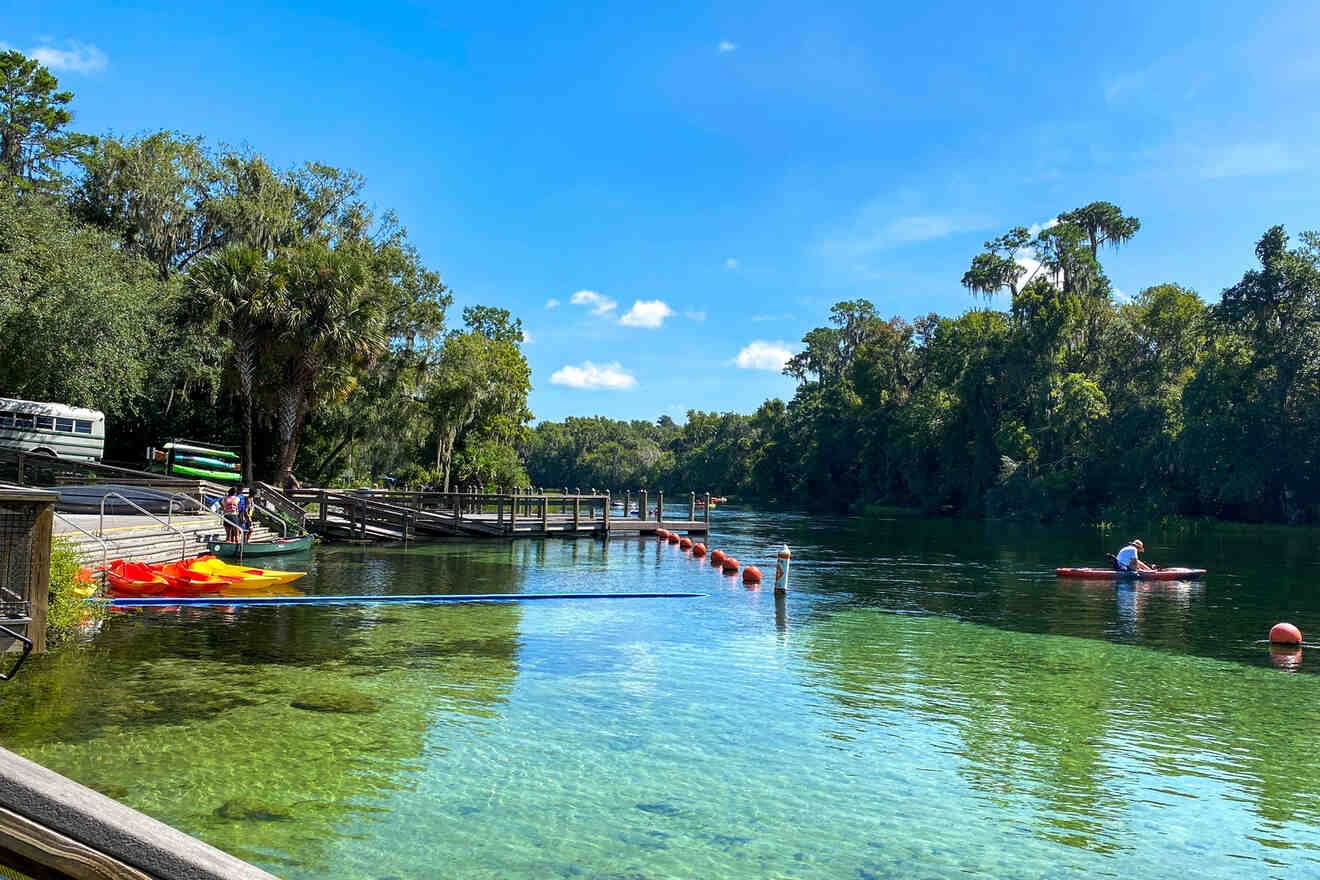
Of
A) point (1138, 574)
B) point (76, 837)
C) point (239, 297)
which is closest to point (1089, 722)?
point (76, 837)

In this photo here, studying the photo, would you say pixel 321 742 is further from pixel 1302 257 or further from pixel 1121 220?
pixel 1121 220

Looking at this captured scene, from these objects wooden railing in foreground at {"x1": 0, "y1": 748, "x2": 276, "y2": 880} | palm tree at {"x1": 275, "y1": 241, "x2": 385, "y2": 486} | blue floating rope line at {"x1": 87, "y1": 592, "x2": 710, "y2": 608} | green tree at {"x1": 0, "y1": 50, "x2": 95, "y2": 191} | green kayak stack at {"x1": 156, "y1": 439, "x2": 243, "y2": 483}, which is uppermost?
green tree at {"x1": 0, "y1": 50, "x2": 95, "y2": 191}

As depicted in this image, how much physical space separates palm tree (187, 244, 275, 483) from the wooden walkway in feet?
18.1

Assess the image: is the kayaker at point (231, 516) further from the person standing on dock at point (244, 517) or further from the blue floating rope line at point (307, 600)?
the blue floating rope line at point (307, 600)

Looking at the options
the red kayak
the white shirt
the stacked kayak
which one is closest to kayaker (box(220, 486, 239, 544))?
the stacked kayak

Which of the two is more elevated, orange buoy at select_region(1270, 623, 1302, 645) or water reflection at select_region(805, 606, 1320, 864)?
orange buoy at select_region(1270, 623, 1302, 645)

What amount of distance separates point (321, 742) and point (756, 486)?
103 metres

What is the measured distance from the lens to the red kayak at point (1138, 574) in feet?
85.6

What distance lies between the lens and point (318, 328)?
3300 centimetres

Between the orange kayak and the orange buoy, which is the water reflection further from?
the orange kayak

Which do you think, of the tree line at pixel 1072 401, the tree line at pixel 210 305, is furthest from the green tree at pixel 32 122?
the tree line at pixel 1072 401

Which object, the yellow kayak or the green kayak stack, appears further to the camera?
the green kayak stack

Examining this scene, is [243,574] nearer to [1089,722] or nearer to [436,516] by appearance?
[1089,722]

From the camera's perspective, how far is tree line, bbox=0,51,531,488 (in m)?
27.5
